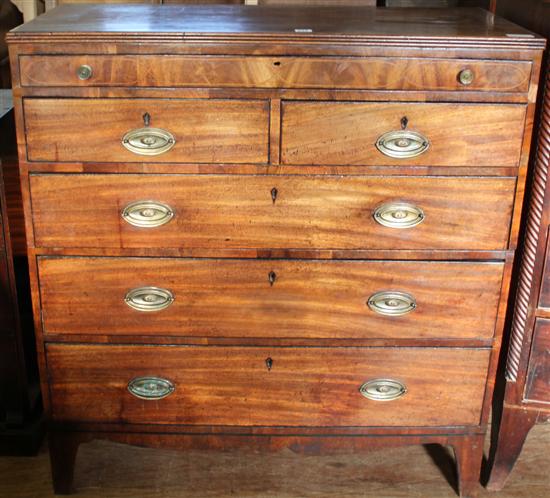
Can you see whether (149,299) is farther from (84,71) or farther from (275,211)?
(84,71)

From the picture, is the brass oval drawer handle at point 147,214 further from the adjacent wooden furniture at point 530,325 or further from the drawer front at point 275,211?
the adjacent wooden furniture at point 530,325

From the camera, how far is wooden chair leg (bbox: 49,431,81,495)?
209 cm

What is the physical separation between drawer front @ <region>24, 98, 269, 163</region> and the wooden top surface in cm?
14

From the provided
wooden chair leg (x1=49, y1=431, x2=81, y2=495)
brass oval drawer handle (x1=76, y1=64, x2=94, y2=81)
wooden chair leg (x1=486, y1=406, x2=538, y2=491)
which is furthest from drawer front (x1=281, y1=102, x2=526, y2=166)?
wooden chair leg (x1=49, y1=431, x2=81, y2=495)

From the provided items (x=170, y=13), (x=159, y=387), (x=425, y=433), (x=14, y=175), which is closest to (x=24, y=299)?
(x=14, y=175)

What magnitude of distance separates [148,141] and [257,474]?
3.18 feet

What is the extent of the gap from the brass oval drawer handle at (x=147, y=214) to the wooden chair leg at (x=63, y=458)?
60cm

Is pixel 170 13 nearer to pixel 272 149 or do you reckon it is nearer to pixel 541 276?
pixel 272 149

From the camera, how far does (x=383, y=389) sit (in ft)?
6.70

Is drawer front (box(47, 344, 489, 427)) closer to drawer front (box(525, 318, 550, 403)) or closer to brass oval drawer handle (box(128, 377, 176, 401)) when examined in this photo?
brass oval drawer handle (box(128, 377, 176, 401))


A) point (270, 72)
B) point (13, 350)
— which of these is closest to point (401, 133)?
point (270, 72)

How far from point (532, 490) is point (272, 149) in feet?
3.80

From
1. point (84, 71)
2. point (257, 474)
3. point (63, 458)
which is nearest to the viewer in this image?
point (84, 71)

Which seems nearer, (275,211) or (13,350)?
(275,211)
